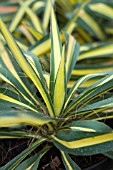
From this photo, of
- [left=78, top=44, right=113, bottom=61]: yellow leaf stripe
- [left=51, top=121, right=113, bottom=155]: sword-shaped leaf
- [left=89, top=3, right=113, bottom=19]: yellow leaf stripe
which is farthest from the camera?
[left=89, top=3, right=113, bottom=19]: yellow leaf stripe

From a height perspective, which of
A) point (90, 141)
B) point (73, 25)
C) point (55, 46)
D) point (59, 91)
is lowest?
point (90, 141)

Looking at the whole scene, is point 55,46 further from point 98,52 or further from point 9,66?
point 98,52

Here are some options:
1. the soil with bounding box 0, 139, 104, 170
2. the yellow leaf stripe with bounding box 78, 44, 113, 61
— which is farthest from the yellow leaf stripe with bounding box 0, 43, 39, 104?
the yellow leaf stripe with bounding box 78, 44, 113, 61

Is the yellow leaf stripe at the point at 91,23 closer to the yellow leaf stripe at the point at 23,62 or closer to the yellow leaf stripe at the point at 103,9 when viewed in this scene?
the yellow leaf stripe at the point at 103,9

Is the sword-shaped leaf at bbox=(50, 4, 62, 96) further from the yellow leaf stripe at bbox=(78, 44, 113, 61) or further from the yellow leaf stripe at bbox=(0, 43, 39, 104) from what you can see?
the yellow leaf stripe at bbox=(78, 44, 113, 61)

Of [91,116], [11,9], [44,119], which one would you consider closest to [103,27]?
[11,9]

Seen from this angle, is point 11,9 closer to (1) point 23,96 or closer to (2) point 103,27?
(2) point 103,27

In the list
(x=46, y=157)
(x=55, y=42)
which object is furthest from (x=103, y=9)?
(x=46, y=157)

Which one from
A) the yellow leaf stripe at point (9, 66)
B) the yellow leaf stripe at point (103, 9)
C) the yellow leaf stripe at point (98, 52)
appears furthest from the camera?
the yellow leaf stripe at point (103, 9)

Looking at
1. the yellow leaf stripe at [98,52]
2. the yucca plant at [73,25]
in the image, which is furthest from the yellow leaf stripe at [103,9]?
the yellow leaf stripe at [98,52]
